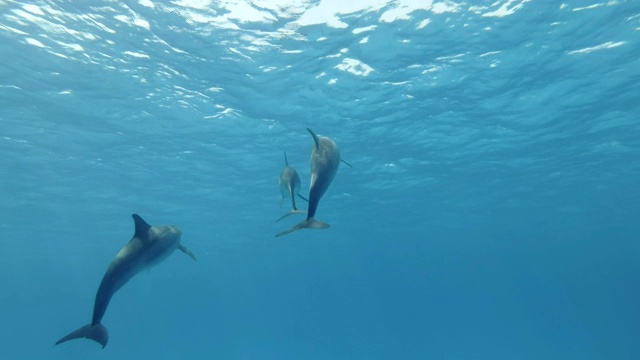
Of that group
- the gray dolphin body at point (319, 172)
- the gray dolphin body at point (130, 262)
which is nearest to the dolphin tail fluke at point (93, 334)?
the gray dolphin body at point (130, 262)

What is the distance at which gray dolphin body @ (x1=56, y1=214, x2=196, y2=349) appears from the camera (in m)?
5.78

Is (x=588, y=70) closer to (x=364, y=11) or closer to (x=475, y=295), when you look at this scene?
(x=364, y=11)

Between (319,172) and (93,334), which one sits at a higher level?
(319,172)

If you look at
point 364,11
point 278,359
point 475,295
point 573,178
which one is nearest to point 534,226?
point 573,178

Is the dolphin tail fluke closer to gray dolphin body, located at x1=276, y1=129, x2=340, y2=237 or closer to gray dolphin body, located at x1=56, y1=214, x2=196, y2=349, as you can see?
gray dolphin body, located at x1=56, y1=214, x2=196, y2=349

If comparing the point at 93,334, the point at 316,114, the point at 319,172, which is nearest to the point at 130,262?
the point at 93,334

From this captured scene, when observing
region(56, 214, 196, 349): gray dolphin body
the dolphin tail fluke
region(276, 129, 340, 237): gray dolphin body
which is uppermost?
region(276, 129, 340, 237): gray dolphin body

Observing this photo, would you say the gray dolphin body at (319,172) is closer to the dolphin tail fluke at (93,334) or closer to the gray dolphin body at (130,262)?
the gray dolphin body at (130,262)

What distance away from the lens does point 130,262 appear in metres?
5.82

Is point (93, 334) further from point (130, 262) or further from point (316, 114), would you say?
point (316, 114)

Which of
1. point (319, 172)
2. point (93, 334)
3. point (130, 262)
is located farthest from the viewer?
point (93, 334)

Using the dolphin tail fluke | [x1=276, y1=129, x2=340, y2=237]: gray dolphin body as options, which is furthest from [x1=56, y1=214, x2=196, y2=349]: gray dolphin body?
[x1=276, y1=129, x2=340, y2=237]: gray dolphin body

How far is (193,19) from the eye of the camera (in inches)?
547

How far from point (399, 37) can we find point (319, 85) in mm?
4092
